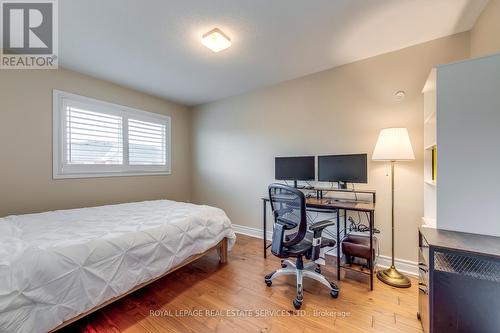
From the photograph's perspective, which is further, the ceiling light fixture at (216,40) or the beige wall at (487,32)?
the ceiling light fixture at (216,40)

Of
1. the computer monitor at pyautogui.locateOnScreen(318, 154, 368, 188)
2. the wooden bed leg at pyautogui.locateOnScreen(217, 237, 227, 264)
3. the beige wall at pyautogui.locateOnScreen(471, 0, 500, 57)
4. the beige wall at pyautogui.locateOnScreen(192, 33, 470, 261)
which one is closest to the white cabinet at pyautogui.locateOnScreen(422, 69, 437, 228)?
the beige wall at pyautogui.locateOnScreen(192, 33, 470, 261)

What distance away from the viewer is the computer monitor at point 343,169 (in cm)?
237

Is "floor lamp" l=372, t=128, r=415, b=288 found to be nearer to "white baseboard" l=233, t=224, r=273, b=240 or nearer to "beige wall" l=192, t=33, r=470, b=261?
"beige wall" l=192, t=33, r=470, b=261

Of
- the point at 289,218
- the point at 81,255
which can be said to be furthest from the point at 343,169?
the point at 81,255

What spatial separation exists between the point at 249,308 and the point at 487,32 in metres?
2.99

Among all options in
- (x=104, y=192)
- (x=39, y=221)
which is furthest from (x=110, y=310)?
(x=104, y=192)

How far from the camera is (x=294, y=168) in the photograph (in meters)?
2.92

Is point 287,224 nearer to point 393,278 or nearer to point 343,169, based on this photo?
point 343,169

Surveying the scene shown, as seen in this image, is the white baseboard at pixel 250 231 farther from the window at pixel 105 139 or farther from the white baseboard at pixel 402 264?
the window at pixel 105 139

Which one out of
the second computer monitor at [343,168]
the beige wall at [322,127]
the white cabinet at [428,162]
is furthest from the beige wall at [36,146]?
the white cabinet at [428,162]

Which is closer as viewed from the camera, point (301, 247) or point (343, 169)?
point (301, 247)

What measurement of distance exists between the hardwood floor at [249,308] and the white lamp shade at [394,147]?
1.29 metres

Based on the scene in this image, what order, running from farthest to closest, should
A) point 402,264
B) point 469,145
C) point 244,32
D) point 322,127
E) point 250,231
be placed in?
point 250,231, point 322,127, point 402,264, point 244,32, point 469,145

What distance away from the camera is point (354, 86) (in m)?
2.61
